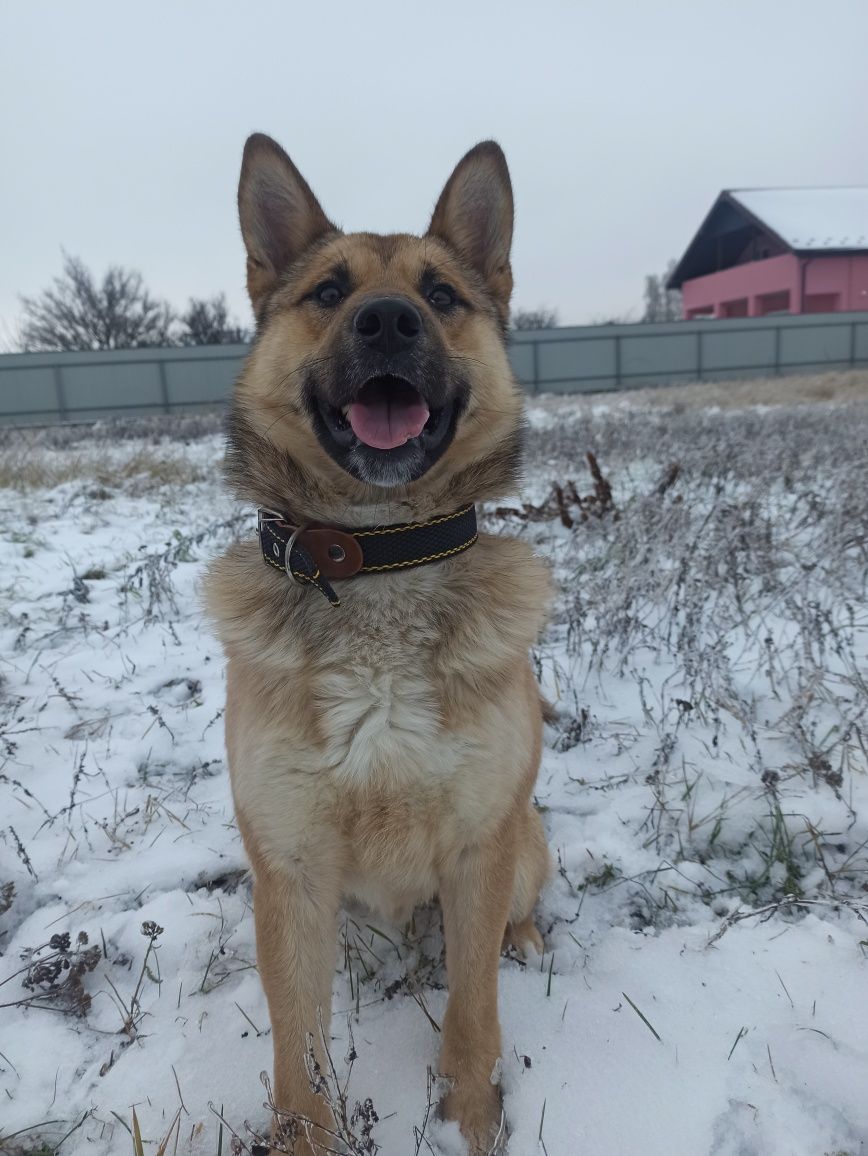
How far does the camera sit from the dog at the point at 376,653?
5.39 ft

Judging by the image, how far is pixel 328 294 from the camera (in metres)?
2.24

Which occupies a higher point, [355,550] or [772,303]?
[772,303]

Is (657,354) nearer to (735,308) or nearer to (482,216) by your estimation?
(735,308)

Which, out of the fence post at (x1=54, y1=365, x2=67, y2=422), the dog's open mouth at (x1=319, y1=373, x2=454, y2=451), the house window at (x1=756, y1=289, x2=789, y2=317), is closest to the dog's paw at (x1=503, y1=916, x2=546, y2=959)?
the dog's open mouth at (x1=319, y1=373, x2=454, y2=451)

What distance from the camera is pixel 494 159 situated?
2.33 meters

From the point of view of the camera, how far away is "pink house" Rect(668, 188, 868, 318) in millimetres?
30422

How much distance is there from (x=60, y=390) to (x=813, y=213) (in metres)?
33.7

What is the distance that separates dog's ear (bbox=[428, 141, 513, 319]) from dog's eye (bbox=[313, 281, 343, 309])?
547 millimetres

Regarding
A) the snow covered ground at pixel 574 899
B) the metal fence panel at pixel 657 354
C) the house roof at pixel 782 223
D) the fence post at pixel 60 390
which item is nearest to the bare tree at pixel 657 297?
the house roof at pixel 782 223

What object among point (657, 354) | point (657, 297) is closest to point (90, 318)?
point (657, 354)

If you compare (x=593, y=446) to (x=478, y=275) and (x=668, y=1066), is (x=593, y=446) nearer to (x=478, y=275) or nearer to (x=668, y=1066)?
(x=478, y=275)

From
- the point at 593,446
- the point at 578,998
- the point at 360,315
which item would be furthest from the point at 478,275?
the point at 593,446

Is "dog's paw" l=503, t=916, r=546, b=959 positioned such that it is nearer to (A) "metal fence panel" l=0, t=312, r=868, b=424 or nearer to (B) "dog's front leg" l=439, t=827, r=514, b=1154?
(B) "dog's front leg" l=439, t=827, r=514, b=1154

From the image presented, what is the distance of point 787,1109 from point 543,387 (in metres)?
26.7
